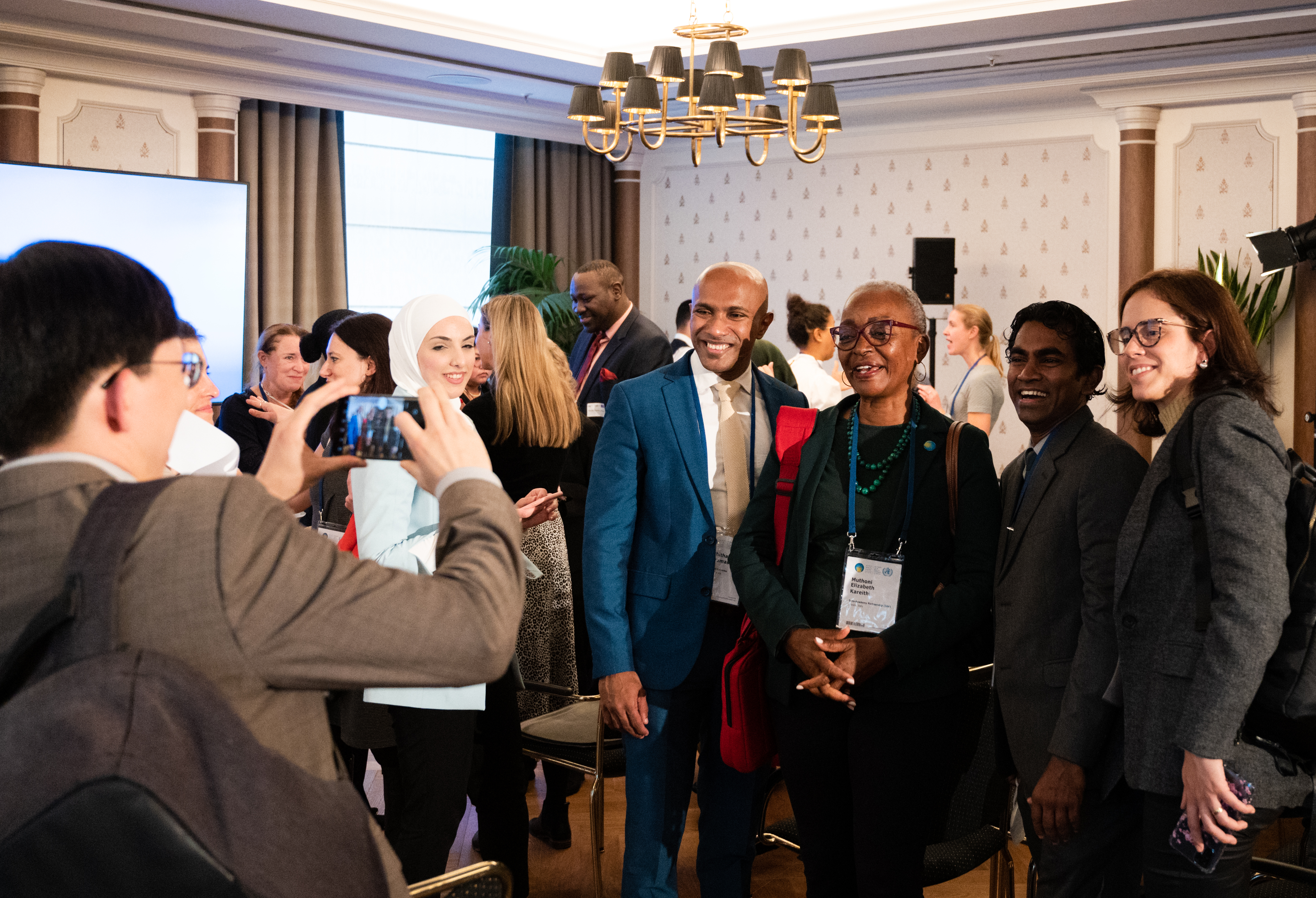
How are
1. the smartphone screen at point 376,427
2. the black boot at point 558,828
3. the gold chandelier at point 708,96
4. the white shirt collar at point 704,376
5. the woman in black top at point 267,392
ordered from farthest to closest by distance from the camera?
the gold chandelier at point 708,96
the woman in black top at point 267,392
the black boot at point 558,828
the white shirt collar at point 704,376
the smartphone screen at point 376,427

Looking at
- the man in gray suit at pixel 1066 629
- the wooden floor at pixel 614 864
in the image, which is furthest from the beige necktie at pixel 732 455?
the wooden floor at pixel 614 864

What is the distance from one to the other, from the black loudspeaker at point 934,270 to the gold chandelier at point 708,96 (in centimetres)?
189

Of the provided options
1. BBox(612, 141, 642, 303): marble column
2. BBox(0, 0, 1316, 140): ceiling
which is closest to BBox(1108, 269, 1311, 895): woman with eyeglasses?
BBox(0, 0, 1316, 140): ceiling

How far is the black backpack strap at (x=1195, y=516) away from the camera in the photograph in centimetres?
164

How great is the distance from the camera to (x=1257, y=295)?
6.62m

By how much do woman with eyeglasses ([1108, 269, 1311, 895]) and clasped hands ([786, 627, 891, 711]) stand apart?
421mm

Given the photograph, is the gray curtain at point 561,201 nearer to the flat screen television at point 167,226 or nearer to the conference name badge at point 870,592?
the flat screen television at point 167,226

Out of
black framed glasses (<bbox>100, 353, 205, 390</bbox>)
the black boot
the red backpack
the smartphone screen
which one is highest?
black framed glasses (<bbox>100, 353, 205, 390</bbox>)

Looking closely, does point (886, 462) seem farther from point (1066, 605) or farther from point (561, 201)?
point (561, 201)

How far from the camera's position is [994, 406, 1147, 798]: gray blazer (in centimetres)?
182

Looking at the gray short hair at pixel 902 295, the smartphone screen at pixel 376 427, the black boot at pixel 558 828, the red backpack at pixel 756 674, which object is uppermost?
the gray short hair at pixel 902 295

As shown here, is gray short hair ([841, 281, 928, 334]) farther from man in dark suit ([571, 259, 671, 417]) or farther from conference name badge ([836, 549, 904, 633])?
man in dark suit ([571, 259, 671, 417])

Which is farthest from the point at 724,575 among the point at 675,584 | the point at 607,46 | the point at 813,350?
the point at 607,46

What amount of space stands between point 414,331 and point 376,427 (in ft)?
3.79
